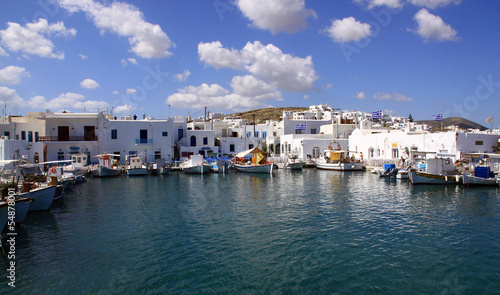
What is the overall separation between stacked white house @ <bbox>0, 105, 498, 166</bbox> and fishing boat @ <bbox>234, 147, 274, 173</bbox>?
700 centimetres

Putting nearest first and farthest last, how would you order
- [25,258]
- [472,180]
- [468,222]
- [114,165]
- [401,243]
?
[25,258], [401,243], [468,222], [472,180], [114,165]

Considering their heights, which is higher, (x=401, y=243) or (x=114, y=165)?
(x=114, y=165)

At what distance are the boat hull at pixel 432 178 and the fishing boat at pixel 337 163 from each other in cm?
1255

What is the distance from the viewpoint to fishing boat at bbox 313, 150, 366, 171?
39719 mm

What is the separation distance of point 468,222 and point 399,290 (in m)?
8.83

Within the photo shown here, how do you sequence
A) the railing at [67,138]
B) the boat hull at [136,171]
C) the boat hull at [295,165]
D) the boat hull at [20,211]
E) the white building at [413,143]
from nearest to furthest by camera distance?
1. the boat hull at [20,211]
2. the white building at [413,143]
3. the boat hull at [136,171]
4. the railing at [67,138]
5. the boat hull at [295,165]

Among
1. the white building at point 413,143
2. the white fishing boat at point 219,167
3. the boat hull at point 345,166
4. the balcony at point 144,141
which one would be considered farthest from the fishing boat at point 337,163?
the balcony at point 144,141

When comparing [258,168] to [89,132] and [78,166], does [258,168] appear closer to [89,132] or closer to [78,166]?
[78,166]

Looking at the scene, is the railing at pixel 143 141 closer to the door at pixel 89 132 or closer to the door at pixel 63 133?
the door at pixel 89 132

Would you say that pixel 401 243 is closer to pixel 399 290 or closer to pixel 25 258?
pixel 399 290

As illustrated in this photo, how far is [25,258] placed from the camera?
11.1 meters

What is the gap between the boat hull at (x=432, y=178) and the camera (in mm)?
26406

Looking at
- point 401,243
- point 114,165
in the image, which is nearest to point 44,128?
point 114,165

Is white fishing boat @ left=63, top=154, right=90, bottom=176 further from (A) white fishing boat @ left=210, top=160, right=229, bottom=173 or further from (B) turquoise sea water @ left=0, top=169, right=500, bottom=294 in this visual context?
(A) white fishing boat @ left=210, top=160, right=229, bottom=173
